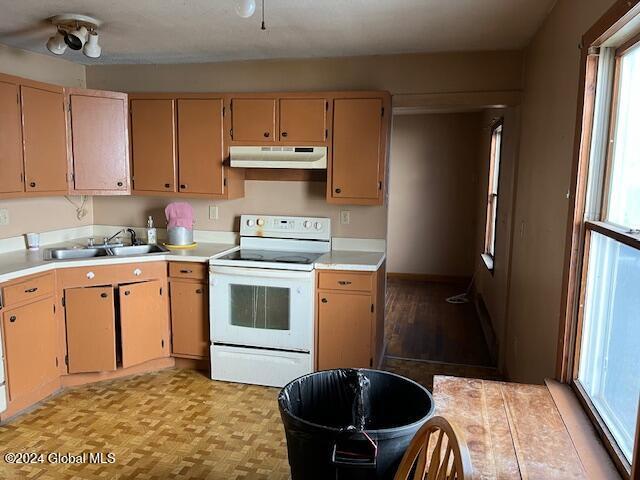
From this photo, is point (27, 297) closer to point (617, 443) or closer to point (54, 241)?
point (54, 241)

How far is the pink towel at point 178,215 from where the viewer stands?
3.91 meters

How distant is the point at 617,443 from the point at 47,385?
10.5 feet

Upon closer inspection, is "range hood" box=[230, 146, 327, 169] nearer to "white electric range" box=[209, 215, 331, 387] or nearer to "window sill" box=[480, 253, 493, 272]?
"white electric range" box=[209, 215, 331, 387]

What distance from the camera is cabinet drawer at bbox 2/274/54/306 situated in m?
2.88

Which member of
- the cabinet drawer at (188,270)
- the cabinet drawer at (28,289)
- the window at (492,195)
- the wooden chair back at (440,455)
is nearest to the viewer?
the wooden chair back at (440,455)

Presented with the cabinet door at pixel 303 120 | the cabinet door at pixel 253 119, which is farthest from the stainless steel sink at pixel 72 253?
the cabinet door at pixel 303 120

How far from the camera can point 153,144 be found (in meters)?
3.82

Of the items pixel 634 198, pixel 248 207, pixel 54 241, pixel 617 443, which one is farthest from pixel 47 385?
→ pixel 634 198

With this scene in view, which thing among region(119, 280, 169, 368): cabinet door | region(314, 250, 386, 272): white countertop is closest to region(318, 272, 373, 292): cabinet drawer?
region(314, 250, 386, 272): white countertop

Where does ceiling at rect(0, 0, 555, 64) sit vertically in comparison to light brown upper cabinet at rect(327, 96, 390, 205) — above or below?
above

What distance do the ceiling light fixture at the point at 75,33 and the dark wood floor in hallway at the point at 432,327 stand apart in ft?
10.1

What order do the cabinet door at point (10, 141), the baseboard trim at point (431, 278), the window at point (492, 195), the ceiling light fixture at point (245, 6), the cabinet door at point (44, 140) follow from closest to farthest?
the ceiling light fixture at point (245, 6), the cabinet door at point (10, 141), the cabinet door at point (44, 140), the window at point (492, 195), the baseboard trim at point (431, 278)

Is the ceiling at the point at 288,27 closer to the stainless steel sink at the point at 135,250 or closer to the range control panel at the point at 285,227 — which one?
the range control panel at the point at 285,227

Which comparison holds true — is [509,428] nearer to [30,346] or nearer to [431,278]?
[30,346]
